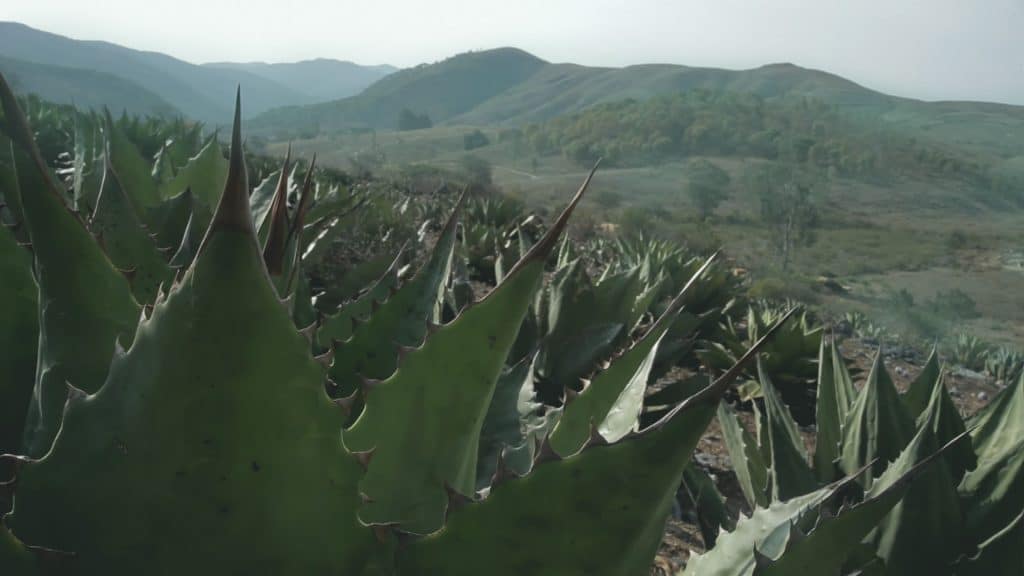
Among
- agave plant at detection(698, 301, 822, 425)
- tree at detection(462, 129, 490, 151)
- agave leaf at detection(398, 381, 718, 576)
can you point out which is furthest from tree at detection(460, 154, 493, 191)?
tree at detection(462, 129, 490, 151)

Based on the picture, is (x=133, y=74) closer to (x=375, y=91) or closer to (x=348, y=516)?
(x=375, y=91)

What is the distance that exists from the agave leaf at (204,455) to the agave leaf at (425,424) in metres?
0.20

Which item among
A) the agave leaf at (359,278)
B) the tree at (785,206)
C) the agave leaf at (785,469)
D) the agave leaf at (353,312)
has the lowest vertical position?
the tree at (785,206)

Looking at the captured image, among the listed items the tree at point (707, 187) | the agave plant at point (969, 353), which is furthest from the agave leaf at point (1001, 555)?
the tree at point (707, 187)

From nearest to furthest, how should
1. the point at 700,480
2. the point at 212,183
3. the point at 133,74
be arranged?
the point at 700,480
the point at 212,183
the point at 133,74

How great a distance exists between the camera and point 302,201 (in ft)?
3.17

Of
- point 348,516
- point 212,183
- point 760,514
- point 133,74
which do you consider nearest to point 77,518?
point 348,516

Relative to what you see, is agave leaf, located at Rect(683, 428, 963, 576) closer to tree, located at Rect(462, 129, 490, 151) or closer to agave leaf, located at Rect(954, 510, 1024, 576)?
agave leaf, located at Rect(954, 510, 1024, 576)

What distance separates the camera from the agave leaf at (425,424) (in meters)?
0.76

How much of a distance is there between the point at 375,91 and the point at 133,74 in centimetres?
6114

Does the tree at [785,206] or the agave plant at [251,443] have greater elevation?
the agave plant at [251,443]

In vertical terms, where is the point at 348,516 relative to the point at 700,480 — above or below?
above

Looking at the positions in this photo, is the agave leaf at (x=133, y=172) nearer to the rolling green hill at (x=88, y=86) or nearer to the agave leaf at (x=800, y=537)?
the agave leaf at (x=800, y=537)

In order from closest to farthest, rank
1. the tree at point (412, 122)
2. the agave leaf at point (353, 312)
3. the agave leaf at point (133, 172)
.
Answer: the agave leaf at point (353, 312) < the agave leaf at point (133, 172) < the tree at point (412, 122)
